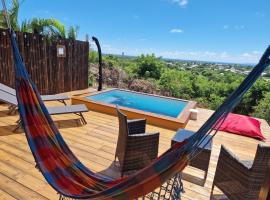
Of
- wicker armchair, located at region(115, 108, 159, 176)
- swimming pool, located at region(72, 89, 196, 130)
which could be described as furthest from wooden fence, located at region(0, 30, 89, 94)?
wicker armchair, located at region(115, 108, 159, 176)

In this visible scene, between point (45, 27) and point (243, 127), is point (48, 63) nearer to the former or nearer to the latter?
point (45, 27)

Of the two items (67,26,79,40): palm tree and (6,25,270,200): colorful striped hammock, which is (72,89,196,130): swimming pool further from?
(6,25,270,200): colorful striped hammock

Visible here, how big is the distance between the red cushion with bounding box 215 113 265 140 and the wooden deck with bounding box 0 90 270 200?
21cm

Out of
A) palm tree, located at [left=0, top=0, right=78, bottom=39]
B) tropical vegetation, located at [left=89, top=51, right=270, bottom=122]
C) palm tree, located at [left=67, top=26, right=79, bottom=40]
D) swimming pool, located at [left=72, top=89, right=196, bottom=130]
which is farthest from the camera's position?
tropical vegetation, located at [left=89, top=51, right=270, bottom=122]

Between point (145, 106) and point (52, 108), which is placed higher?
point (52, 108)

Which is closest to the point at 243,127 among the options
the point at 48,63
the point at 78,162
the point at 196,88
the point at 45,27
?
the point at 78,162

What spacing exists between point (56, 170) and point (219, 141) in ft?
11.1

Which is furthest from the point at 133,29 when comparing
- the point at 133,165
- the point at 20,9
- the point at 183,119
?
the point at 133,165

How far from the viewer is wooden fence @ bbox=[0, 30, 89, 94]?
5.40m

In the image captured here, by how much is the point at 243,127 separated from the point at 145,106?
3062mm

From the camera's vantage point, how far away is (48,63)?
6.65 metres

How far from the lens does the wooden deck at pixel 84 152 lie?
7.93ft

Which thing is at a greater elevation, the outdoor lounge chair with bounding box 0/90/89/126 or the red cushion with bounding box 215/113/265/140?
the outdoor lounge chair with bounding box 0/90/89/126

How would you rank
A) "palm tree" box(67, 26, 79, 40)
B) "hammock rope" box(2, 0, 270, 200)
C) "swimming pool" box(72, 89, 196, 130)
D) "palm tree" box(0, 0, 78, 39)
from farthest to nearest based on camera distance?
"palm tree" box(67, 26, 79, 40)
"palm tree" box(0, 0, 78, 39)
"swimming pool" box(72, 89, 196, 130)
"hammock rope" box(2, 0, 270, 200)
